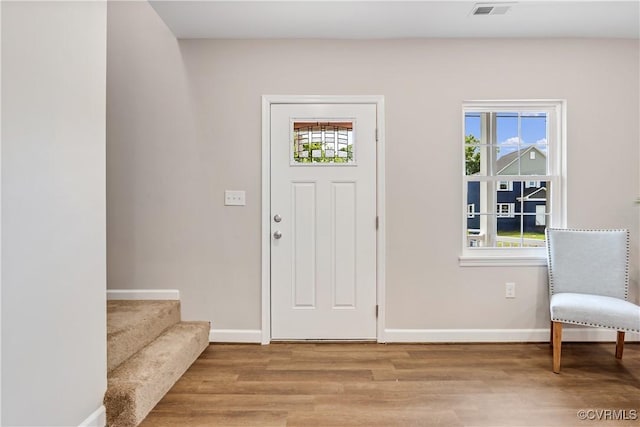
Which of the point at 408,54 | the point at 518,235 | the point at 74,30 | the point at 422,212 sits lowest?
the point at 518,235

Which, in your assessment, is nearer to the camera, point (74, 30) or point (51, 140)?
point (51, 140)

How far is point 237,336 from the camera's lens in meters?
2.93

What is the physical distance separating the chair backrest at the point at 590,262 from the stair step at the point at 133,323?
288cm

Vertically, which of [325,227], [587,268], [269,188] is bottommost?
[587,268]

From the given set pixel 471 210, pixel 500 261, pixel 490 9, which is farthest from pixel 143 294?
pixel 490 9

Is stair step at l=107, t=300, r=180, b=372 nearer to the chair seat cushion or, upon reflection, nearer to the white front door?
the white front door

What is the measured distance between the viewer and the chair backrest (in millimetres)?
2623

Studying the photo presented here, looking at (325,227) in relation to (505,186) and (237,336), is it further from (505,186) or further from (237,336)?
(505,186)

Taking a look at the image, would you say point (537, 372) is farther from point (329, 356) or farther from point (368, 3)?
point (368, 3)

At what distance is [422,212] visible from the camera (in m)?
2.94

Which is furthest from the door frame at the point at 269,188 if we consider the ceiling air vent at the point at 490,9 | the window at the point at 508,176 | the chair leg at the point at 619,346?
the chair leg at the point at 619,346

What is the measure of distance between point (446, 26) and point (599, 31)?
120 cm

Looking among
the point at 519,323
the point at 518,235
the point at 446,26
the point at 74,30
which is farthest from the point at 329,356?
the point at 446,26

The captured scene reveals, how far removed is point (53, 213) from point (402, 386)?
6.62 ft
